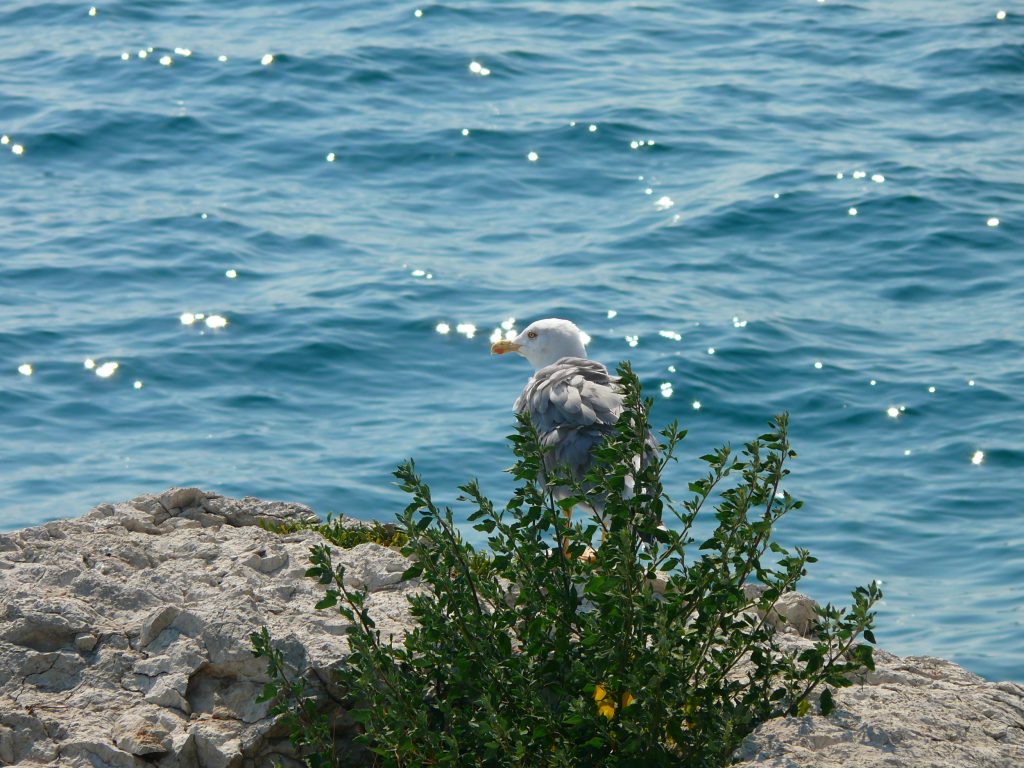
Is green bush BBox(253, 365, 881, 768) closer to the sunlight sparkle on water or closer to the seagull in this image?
the seagull

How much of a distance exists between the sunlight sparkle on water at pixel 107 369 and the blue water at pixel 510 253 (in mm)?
79

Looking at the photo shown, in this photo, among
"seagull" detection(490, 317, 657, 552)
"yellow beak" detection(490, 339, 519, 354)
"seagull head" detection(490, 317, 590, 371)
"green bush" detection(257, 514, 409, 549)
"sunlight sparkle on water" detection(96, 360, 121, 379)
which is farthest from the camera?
"sunlight sparkle on water" detection(96, 360, 121, 379)

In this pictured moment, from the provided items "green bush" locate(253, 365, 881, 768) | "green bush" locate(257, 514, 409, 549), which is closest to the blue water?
"green bush" locate(257, 514, 409, 549)

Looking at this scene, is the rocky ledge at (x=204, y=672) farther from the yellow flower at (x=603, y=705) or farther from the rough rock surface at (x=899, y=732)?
the yellow flower at (x=603, y=705)

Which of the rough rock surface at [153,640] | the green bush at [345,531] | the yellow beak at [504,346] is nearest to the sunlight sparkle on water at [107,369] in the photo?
the yellow beak at [504,346]

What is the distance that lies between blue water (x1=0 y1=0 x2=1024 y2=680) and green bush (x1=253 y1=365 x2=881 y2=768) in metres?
5.82

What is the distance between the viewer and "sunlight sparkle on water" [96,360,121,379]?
44.0ft

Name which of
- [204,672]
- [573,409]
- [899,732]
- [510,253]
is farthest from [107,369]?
[899,732]

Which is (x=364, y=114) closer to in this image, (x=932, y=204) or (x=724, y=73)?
(x=724, y=73)

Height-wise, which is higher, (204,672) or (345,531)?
(204,672)

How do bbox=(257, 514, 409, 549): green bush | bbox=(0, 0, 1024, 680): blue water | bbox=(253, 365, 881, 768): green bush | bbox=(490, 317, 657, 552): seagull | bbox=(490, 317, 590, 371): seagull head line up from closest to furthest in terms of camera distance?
bbox=(253, 365, 881, 768): green bush → bbox=(257, 514, 409, 549): green bush → bbox=(490, 317, 657, 552): seagull → bbox=(490, 317, 590, 371): seagull head → bbox=(0, 0, 1024, 680): blue water

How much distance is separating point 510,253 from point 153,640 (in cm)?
1064

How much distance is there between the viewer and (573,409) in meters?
7.48

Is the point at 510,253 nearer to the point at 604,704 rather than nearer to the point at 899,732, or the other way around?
the point at 899,732
